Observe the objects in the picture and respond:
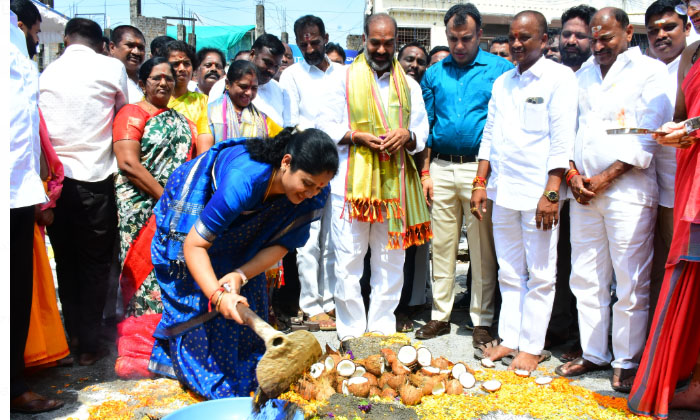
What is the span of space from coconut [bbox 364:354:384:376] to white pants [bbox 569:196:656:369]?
52.9 inches

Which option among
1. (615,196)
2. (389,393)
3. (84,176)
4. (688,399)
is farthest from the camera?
(84,176)

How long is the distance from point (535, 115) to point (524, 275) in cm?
110

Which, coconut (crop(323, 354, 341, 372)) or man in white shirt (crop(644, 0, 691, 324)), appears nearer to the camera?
coconut (crop(323, 354, 341, 372))

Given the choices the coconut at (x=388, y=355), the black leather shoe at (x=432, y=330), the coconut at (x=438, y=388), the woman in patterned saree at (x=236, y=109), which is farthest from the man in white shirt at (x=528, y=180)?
the woman in patterned saree at (x=236, y=109)

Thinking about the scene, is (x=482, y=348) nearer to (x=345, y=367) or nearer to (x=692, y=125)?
(x=345, y=367)

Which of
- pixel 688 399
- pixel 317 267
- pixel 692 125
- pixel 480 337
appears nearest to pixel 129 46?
pixel 317 267

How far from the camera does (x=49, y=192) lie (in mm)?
3445

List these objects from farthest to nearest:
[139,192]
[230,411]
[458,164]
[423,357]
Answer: [458,164], [139,192], [423,357], [230,411]

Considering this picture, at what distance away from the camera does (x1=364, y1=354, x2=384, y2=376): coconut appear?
3.45 meters

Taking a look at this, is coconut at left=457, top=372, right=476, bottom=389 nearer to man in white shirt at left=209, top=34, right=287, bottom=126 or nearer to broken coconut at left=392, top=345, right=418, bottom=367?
broken coconut at left=392, top=345, right=418, bottom=367

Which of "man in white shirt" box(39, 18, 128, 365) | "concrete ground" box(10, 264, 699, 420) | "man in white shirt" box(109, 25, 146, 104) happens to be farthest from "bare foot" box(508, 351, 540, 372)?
"man in white shirt" box(109, 25, 146, 104)

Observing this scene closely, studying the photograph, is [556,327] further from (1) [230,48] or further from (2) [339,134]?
(1) [230,48]

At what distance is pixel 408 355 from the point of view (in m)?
3.59

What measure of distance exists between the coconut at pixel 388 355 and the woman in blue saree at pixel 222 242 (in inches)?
30.0
